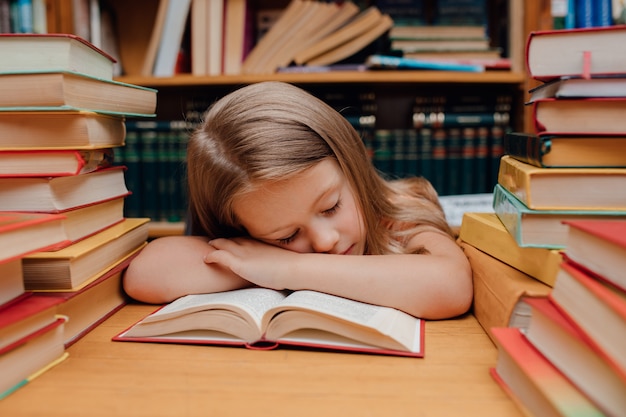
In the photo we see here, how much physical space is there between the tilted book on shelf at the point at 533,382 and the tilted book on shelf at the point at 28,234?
50 cm

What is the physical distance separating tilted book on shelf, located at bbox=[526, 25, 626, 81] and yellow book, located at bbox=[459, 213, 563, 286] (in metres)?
0.21

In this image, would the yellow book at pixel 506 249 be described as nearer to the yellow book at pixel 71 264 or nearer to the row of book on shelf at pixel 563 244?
the row of book on shelf at pixel 563 244

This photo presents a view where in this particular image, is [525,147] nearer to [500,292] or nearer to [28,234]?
[500,292]

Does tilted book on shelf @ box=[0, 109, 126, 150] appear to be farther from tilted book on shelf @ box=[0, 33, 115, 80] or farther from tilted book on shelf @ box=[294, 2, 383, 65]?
tilted book on shelf @ box=[294, 2, 383, 65]

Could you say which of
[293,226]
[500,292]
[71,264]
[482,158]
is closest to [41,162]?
[71,264]

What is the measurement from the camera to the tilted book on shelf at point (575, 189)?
0.64m

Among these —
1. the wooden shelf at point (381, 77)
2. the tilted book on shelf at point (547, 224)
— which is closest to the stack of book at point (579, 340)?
the tilted book on shelf at point (547, 224)

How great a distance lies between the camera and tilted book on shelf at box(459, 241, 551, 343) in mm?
637

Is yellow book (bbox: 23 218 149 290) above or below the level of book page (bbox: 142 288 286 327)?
above

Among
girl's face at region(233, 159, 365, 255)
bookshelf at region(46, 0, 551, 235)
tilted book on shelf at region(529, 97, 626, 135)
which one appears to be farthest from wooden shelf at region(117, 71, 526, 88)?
tilted book on shelf at region(529, 97, 626, 135)

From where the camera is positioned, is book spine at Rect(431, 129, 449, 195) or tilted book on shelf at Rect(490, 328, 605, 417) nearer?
tilted book on shelf at Rect(490, 328, 605, 417)

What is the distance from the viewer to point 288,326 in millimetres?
668

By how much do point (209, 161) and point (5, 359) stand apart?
0.46 meters

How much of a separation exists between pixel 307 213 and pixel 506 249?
295 millimetres
